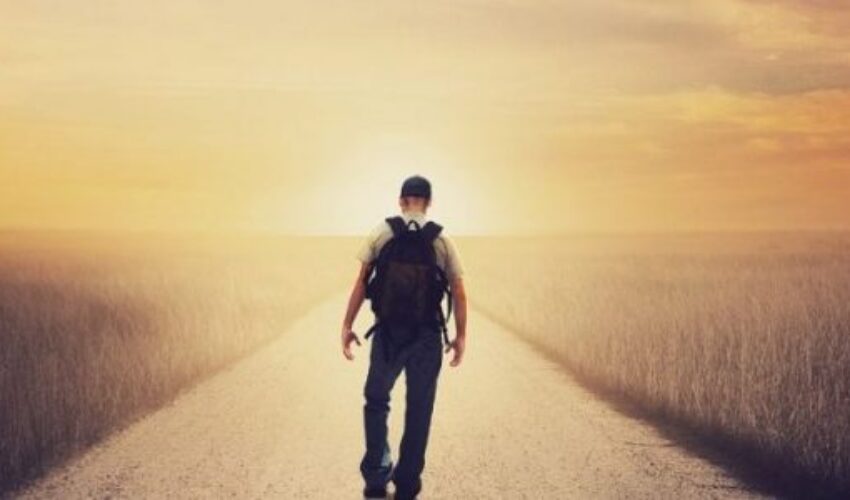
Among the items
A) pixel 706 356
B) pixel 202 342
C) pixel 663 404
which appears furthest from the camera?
pixel 202 342

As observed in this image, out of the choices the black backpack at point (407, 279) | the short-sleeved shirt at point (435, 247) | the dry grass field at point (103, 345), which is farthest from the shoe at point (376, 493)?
the dry grass field at point (103, 345)

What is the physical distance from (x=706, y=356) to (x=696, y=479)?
4.98m

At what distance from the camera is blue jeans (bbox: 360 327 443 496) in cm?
602

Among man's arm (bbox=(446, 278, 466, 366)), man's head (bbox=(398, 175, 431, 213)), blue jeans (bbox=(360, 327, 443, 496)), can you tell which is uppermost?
man's head (bbox=(398, 175, 431, 213))

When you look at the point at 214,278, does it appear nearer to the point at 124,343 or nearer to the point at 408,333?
the point at 124,343

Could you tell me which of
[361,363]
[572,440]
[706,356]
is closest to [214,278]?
[361,363]

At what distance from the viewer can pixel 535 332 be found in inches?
722

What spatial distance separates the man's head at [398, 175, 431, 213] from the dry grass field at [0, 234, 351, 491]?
12.1 ft

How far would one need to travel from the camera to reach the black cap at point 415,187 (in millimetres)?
5945

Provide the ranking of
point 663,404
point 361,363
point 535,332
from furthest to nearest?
point 535,332 < point 361,363 < point 663,404

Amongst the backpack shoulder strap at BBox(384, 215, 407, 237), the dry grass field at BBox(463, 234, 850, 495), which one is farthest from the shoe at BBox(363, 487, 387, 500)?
the dry grass field at BBox(463, 234, 850, 495)

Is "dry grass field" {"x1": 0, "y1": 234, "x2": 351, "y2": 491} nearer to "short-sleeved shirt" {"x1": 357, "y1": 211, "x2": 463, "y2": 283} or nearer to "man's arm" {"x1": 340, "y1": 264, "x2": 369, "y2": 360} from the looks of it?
"man's arm" {"x1": 340, "y1": 264, "x2": 369, "y2": 360}

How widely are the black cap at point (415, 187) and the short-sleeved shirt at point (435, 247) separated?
13 cm

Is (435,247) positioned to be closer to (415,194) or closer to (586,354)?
(415,194)
